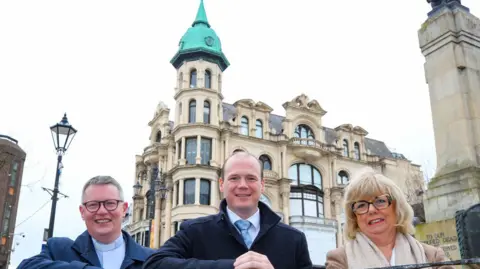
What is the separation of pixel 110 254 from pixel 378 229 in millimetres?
2096

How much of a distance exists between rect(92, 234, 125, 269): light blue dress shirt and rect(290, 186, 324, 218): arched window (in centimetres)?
3975

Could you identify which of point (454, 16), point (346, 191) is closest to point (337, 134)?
point (454, 16)

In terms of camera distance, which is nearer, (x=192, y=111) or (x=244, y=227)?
(x=244, y=227)

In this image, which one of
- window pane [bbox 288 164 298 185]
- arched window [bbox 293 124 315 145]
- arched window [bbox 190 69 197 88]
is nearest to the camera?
arched window [bbox 190 69 197 88]

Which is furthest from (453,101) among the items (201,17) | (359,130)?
(359,130)

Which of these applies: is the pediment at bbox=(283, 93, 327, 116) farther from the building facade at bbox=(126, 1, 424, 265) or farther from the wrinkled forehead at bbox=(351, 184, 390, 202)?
the wrinkled forehead at bbox=(351, 184, 390, 202)

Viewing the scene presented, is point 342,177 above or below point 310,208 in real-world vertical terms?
above

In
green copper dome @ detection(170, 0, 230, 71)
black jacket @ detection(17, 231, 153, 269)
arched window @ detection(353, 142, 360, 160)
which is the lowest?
black jacket @ detection(17, 231, 153, 269)

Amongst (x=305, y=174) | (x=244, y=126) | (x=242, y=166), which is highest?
(x=244, y=126)

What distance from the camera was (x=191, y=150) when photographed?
39312mm

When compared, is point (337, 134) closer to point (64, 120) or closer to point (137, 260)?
point (64, 120)

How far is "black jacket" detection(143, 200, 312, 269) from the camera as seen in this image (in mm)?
2869

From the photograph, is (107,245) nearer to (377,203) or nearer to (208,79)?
(377,203)

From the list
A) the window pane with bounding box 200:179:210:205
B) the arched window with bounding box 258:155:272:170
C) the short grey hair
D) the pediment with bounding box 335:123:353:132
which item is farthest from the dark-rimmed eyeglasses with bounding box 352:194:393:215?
the pediment with bounding box 335:123:353:132
